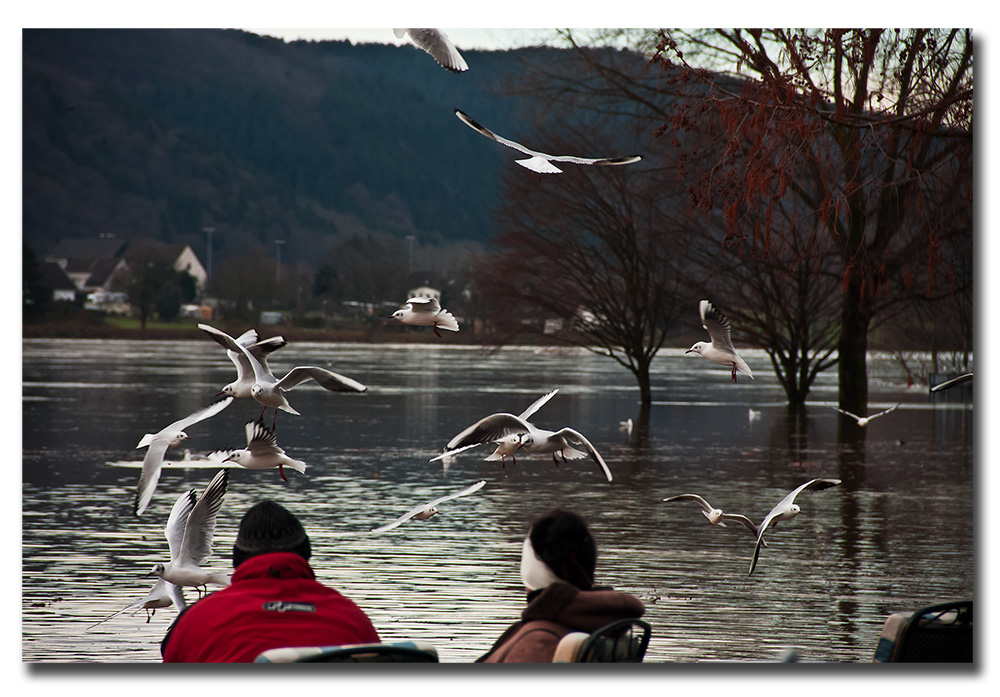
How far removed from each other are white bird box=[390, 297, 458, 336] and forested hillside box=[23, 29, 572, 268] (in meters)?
1.76

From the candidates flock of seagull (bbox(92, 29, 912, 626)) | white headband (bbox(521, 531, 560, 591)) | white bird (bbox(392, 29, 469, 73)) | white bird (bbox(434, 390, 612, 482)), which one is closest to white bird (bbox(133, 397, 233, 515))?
flock of seagull (bbox(92, 29, 912, 626))

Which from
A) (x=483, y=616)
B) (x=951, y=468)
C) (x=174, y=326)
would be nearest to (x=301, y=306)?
(x=174, y=326)

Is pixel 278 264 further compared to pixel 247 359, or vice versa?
pixel 278 264

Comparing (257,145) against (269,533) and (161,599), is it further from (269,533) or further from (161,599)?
(269,533)

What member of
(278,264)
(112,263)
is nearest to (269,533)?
(278,264)

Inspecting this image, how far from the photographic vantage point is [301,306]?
7.92m

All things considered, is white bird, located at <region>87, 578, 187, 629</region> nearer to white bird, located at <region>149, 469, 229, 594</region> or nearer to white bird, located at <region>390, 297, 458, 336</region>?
white bird, located at <region>149, 469, 229, 594</region>

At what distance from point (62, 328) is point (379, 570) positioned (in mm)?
2726

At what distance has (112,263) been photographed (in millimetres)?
7227

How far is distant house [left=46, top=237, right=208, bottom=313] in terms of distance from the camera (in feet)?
22.7

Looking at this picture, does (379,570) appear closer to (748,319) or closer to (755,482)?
(755,482)

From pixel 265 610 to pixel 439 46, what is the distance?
10.3ft

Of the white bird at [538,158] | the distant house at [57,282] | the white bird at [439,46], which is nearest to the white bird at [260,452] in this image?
the white bird at [538,158]

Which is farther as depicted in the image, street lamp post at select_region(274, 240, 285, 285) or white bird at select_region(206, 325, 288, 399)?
street lamp post at select_region(274, 240, 285, 285)
